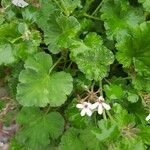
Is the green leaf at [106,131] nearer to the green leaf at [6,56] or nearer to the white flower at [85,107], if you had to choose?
the white flower at [85,107]

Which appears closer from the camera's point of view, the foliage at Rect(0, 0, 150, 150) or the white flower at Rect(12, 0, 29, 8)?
the foliage at Rect(0, 0, 150, 150)

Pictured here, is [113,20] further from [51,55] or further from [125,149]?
[125,149]

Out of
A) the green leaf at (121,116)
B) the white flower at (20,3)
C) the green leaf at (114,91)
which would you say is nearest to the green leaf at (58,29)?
the white flower at (20,3)

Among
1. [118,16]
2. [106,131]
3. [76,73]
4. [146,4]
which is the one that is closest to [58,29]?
[76,73]

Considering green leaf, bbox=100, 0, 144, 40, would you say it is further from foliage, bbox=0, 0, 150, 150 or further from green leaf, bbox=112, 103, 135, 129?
green leaf, bbox=112, 103, 135, 129

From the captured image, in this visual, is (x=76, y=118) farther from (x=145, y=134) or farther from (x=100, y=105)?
(x=145, y=134)

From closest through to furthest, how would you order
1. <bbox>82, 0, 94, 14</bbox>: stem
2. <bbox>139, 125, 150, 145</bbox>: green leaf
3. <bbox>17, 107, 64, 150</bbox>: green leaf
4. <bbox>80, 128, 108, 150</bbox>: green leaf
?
<bbox>139, 125, 150, 145</bbox>: green leaf → <bbox>80, 128, 108, 150</bbox>: green leaf → <bbox>17, 107, 64, 150</bbox>: green leaf → <bbox>82, 0, 94, 14</bbox>: stem

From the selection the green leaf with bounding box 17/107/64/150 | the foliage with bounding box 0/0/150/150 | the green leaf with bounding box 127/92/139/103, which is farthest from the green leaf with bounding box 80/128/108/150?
the green leaf with bounding box 127/92/139/103
